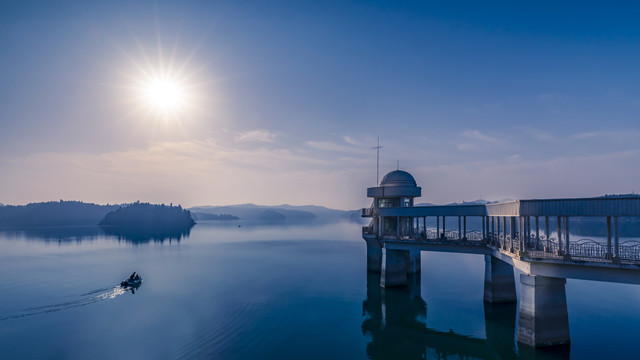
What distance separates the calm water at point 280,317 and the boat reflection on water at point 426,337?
12 centimetres

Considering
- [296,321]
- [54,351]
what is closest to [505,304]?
[296,321]

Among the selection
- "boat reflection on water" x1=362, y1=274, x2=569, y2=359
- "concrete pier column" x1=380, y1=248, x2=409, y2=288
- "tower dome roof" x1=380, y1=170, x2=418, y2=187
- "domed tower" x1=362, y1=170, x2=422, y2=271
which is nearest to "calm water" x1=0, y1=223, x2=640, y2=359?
"boat reflection on water" x1=362, y1=274, x2=569, y2=359

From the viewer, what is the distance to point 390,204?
60.1 m

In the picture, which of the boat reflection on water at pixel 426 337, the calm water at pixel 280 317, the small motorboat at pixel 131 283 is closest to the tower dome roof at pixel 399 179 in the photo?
the calm water at pixel 280 317

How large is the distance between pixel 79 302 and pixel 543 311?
194ft

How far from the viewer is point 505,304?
143 feet

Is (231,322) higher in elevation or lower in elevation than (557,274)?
lower

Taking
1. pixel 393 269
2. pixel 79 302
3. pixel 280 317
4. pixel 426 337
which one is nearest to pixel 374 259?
pixel 393 269

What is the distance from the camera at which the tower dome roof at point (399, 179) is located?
193 feet

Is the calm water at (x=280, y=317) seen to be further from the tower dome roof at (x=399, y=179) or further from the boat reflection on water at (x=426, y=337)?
the tower dome roof at (x=399, y=179)

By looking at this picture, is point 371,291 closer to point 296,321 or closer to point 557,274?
point 296,321

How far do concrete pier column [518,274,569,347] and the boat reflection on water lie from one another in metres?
0.93

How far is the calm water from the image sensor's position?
3250 cm

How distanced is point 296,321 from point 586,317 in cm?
3449
